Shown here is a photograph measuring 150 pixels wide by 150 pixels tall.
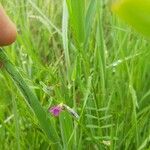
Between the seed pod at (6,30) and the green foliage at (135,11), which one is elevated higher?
the seed pod at (6,30)

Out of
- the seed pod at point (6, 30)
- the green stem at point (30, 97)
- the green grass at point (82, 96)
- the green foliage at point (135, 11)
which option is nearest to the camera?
the green foliage at point (135, 11)

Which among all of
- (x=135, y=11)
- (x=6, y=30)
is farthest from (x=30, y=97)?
(x=135, y=11)

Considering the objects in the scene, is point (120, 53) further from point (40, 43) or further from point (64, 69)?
point (40, 43)

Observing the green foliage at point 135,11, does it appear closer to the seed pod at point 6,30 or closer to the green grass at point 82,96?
the seed pod at point 6,30

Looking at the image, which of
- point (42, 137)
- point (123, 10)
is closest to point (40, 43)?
point (42, 137)

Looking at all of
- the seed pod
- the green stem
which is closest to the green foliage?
the seed pod

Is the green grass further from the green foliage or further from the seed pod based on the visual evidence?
the green foliage

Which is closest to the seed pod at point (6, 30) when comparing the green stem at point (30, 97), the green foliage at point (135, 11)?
the green foliage at point (135, 11)

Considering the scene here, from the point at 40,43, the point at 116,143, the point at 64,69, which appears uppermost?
the point at 40,43
